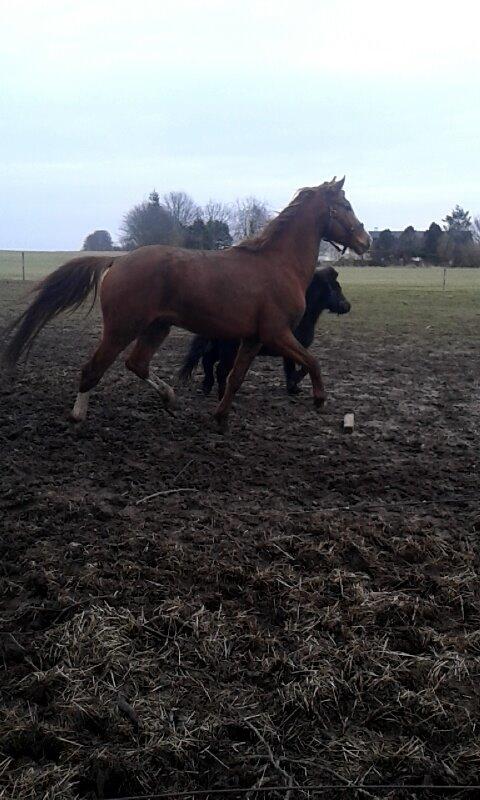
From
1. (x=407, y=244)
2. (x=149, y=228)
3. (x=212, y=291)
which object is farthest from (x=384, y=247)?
(x=212, y=291)

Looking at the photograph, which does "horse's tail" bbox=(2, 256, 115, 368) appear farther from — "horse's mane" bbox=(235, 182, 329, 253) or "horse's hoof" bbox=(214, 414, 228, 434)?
"horse's hoof" bbox=(214, 414, 228, 434)

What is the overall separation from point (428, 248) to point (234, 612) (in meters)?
65.9

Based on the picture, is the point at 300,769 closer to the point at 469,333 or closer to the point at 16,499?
the point at 16,499

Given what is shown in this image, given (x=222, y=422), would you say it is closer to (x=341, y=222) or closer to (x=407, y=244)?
(x=341, y=222)

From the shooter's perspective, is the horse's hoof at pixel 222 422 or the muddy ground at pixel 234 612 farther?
the horse's hoof at pixel 222 422

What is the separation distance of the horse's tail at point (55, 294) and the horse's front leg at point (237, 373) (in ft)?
4.93

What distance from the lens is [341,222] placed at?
6.46 meters

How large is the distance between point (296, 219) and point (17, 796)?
5.30 meters

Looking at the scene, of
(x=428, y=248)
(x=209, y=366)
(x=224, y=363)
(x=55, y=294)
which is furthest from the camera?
(x=428, y=248)

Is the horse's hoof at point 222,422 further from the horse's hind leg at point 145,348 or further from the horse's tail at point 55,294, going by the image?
the horse's tail at point 55,294

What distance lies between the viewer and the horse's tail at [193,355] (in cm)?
756

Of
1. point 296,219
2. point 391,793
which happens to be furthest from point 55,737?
point 296,219

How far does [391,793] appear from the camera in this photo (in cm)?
203

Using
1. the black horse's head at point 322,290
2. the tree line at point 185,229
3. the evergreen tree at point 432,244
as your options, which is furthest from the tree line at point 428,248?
the black horse's head at point 322,290
